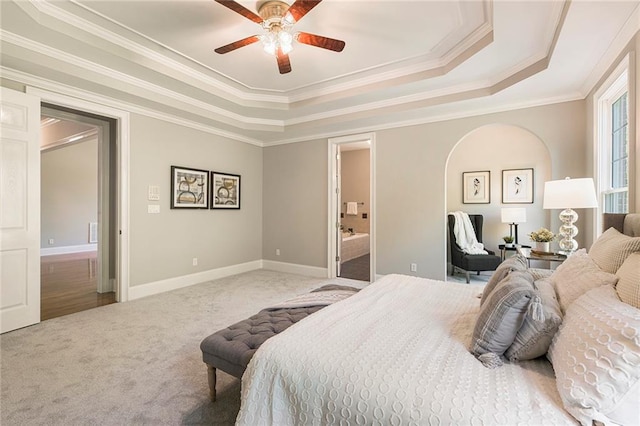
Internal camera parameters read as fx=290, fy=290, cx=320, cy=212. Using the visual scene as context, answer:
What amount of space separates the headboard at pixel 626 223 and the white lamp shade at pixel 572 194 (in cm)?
40

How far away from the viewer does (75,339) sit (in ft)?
8.73

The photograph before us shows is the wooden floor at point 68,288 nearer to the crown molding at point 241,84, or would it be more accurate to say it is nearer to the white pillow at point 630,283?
the crown molding at point 241,84

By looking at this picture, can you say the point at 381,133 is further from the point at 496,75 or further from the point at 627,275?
the point at 627,275

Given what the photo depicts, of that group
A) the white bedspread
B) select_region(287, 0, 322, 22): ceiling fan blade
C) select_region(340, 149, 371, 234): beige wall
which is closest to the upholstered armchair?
select_region(340, 149, 371, 234): beige wall

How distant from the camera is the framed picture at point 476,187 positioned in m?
5.61

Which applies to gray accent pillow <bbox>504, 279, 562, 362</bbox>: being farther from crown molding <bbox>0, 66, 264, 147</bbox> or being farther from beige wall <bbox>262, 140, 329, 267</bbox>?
crown molding <bbox>0, 66, 264, 147</bbox>

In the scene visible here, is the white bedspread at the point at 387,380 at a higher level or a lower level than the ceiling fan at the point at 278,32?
lower

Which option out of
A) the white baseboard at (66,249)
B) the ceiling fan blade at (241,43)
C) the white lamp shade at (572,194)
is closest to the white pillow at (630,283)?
the white lamp shade at (572,194)

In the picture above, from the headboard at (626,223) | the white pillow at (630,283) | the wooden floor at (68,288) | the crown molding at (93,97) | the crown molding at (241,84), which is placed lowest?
the wooden floor at (68,288)

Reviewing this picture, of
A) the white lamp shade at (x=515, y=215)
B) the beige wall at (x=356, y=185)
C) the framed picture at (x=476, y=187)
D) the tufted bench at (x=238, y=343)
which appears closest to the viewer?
the tufted bench at (x=238, y=343)

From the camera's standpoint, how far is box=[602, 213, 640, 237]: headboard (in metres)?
1.77

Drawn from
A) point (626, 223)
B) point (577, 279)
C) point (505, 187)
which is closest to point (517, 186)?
point (505, 187)

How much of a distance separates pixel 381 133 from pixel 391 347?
12.7 ft

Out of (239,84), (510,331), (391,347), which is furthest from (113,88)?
(510,331)
